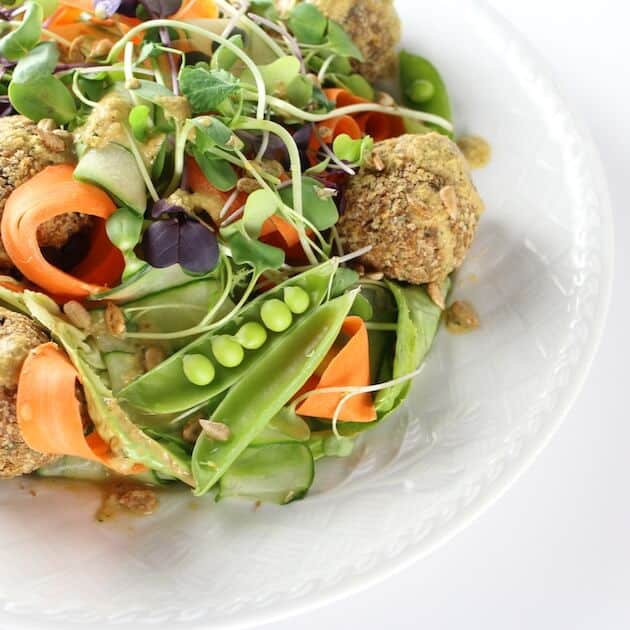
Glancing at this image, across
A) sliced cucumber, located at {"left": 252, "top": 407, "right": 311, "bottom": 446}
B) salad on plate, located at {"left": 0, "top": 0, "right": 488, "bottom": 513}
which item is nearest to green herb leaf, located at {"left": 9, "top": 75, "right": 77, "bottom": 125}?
salad on plate, located at {"left": 0, "top": 0, "right": 488, "bottom": 513}

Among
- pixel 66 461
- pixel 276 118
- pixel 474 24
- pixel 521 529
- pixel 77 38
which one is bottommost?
pixel 66 461

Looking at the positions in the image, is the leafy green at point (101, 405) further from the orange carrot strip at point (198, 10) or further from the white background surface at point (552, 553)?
the orange carrot strip at point (198, 10)

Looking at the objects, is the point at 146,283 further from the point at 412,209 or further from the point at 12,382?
the point at 412,209

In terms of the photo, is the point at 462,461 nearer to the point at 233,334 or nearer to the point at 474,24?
the point at 233,334

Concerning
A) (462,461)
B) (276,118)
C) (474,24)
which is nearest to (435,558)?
(462,461)

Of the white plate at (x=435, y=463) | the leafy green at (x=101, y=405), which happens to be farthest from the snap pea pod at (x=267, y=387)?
the white plate at (x=435, y=463)

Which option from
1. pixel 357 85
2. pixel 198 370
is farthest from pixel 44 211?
pixel 357 85
